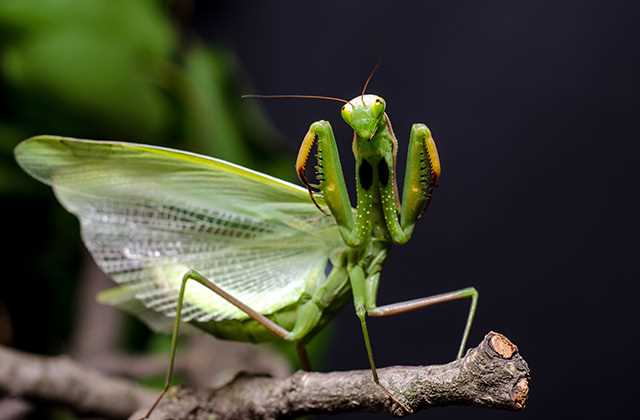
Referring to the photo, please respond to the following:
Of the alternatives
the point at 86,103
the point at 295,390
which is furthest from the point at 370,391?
the point at 86,103

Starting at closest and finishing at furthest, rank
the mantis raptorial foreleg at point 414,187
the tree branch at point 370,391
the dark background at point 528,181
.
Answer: the tree branch at point 370,391 → the mantis raptorial foreleg at point 414,187 → the dark background at point 528,181

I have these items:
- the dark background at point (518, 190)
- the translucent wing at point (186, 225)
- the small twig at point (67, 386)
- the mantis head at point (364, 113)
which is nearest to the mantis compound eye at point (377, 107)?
the mantis head at point (364, 113)

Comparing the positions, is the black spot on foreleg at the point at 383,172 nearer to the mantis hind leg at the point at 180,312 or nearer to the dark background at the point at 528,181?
the mantis hind leg at the point at 180,312

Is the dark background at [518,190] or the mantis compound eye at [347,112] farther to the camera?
the dark background at [518,190]

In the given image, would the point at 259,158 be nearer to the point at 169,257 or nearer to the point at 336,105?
the point at 336,105

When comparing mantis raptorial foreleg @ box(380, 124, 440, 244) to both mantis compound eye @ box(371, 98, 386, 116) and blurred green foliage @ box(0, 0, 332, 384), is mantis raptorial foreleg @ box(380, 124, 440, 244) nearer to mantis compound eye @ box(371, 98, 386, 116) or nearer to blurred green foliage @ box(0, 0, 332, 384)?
mantis compound eye @ box(371, 98, 386, 116)

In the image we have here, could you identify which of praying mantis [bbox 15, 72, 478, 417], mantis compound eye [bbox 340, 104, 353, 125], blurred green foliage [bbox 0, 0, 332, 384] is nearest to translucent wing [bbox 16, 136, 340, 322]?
praying mantis [bbox 15, 72, 478, 417]

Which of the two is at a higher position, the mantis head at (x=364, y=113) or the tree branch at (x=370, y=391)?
the mantis head at (x=364, y=113)

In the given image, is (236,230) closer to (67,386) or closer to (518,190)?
(67,386)
